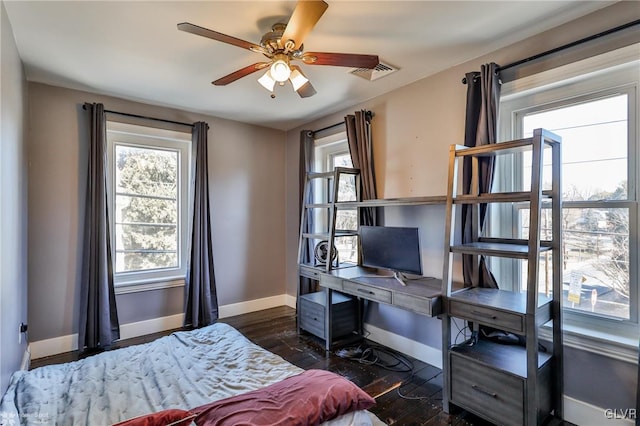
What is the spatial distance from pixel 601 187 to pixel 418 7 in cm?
157

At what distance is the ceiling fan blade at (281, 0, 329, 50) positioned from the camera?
1530 mm

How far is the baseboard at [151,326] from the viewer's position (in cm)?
296

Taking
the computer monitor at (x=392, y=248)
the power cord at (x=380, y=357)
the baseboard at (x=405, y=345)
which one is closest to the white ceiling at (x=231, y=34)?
the computer monitor at (x=392, y=248)

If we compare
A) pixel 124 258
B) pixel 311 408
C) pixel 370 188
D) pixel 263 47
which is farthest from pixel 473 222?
pixel 124 258

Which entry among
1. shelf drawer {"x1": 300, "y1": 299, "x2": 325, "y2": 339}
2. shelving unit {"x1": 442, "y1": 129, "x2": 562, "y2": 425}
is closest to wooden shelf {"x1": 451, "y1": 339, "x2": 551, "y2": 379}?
shelving unit {"x1": 442, "y1": 129, "x2": 562, "y2": 425}

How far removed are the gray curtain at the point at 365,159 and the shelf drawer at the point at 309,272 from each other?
68 cm

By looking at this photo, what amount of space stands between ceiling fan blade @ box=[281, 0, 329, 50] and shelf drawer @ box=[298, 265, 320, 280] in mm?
2126

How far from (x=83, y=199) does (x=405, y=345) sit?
11.1 ft

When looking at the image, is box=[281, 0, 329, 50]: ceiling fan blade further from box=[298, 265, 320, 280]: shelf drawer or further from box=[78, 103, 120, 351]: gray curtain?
box=[78, 103, 120, 351]: gray curtain

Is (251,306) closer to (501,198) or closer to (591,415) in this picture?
(501,198)

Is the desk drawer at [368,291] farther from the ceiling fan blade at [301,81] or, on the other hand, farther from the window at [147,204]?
the window at [147,204]

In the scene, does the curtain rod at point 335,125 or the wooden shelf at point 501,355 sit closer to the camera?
the wooden shelf at point 501,355

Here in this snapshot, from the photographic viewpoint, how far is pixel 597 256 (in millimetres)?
2018

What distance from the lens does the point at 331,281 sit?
3.02 meters
